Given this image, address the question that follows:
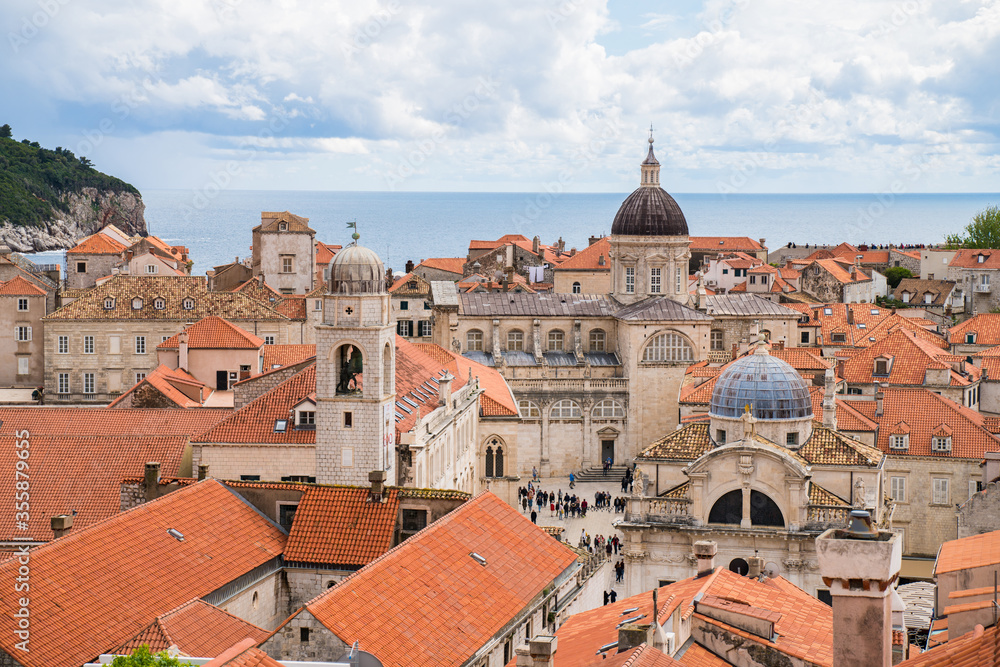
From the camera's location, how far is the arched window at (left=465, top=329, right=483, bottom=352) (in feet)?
249

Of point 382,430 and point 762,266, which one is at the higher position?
point 762,266

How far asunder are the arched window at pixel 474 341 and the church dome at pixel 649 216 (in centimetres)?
992

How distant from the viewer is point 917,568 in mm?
52156

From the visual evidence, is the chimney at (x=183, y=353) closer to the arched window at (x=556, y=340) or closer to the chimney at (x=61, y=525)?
the arched window at (x=556, y=340)

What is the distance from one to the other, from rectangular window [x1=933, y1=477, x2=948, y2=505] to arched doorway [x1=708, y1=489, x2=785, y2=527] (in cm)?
1701

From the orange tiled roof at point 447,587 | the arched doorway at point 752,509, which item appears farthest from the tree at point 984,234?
the orange tiled roof at point 447,587

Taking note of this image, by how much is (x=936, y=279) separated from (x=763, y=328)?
56.5 metres

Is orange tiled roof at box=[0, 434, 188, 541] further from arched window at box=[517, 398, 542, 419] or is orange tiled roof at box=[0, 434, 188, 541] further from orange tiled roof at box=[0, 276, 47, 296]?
orange tiled roof at box=[0, 276, 47, 296]

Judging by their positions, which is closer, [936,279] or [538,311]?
[538,311]

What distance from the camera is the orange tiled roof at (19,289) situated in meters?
75.4

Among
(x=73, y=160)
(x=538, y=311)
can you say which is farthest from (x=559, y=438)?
(x=73, y=160)

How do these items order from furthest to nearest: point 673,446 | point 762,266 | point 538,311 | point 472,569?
point 762,266 → point 538,311 → point 673,446 → point 472,569

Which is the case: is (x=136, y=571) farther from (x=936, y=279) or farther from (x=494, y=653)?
→ (x=936, y=279)

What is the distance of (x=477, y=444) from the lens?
201ft
